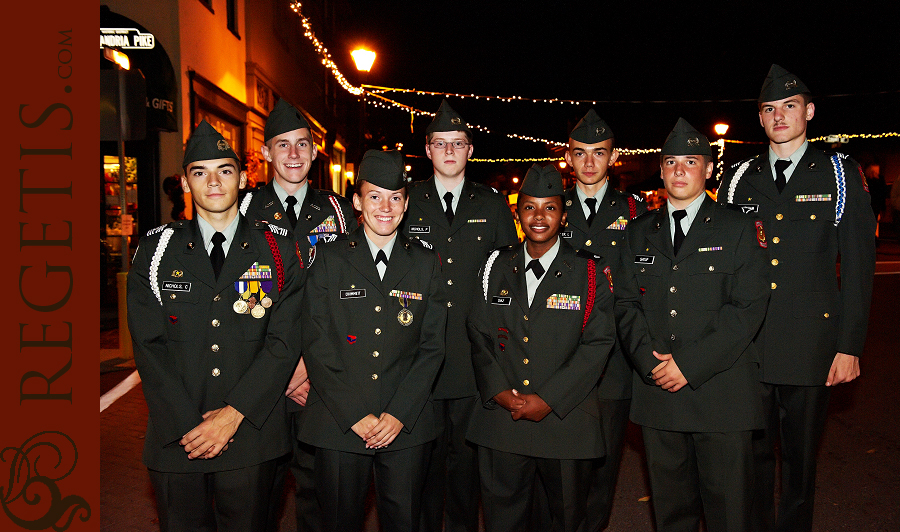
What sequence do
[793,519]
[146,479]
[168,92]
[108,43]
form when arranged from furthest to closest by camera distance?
[168,92] → [108,43] → [146,479] → [793,519]

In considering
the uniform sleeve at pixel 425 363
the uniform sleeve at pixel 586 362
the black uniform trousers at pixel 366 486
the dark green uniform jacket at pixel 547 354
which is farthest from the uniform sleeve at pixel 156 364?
the uniform sleeve at pixel 586 362

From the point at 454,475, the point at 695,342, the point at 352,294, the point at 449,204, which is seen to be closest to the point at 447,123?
the point at 449,204

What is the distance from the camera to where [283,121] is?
4.59 metres

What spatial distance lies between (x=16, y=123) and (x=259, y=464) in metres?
2.38

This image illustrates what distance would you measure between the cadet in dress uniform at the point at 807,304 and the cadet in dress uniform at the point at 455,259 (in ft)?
5.73

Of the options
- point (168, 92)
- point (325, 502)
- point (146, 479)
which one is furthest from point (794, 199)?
point (168, 92)

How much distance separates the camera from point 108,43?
10.9 m

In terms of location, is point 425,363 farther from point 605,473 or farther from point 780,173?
point 780,173

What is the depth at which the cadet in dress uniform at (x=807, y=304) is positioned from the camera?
167 inches

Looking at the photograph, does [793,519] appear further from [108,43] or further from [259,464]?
[108,43]

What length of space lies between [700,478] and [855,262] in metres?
1.70

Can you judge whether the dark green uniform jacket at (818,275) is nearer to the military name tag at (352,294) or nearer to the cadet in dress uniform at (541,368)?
the cadet in dress uniform at (541,368)

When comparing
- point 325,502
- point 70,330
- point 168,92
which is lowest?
point 325,502

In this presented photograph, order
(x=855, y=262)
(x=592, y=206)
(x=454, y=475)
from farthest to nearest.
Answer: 1. (x=592, y=206)
2. (x=454, y=475)
3. (x=855, y=262)
